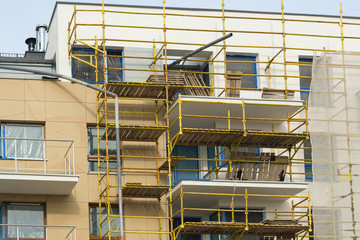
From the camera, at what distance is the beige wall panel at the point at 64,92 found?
117 ft

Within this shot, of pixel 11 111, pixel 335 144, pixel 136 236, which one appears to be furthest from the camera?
pixel 11 111

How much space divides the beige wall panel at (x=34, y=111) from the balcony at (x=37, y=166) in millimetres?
750

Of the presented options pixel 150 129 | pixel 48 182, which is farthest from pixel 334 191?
pixel 48 182

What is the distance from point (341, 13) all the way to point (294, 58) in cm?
227

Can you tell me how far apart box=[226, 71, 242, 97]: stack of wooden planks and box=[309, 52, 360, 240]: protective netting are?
9.76 feet

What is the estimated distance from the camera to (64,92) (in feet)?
117

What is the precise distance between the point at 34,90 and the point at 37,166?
8.42 ft

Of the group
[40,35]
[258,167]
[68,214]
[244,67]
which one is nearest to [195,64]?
[244,67]

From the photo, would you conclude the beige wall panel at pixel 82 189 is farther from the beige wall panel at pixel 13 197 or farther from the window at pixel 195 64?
the window at pixel 195 64

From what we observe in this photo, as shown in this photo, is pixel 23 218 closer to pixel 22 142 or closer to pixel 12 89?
pixel 22 142

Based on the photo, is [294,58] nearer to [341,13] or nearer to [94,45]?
[341,13]

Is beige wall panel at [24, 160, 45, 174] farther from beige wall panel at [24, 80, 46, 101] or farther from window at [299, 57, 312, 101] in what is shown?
window at [299, 57, 312, 101]

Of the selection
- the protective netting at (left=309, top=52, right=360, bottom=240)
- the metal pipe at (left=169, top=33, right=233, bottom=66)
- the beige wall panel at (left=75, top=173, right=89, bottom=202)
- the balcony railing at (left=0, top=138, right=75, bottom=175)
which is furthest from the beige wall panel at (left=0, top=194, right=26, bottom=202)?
the protective netting at (left=309, top=52, right=360, bottom=240)

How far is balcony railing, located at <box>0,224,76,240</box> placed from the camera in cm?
3372
